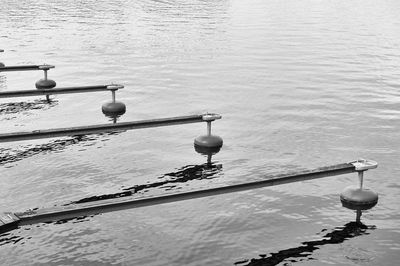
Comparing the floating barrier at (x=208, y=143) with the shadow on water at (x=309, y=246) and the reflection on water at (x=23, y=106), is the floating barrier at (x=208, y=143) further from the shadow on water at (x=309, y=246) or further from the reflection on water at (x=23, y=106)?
the reflection on water at (x=23, y=106)

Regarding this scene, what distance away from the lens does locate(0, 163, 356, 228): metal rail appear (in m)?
9.62

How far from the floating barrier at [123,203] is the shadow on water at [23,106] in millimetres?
10878

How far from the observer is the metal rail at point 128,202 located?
9.62m

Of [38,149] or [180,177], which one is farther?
[38,149]

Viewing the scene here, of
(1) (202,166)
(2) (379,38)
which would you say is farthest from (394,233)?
(2) (379,38)

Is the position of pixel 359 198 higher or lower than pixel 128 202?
lower

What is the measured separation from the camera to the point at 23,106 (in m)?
20.8

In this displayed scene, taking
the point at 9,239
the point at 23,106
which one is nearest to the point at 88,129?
the point at 9,239

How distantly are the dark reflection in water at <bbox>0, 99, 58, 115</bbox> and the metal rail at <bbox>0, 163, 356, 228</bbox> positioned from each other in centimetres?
1091

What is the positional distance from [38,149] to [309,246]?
27.7 feet

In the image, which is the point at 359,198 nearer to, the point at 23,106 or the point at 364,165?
the point at 364,165

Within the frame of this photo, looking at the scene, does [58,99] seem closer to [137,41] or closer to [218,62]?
[218,62]

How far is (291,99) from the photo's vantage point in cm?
2230

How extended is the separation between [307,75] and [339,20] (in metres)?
28.1
